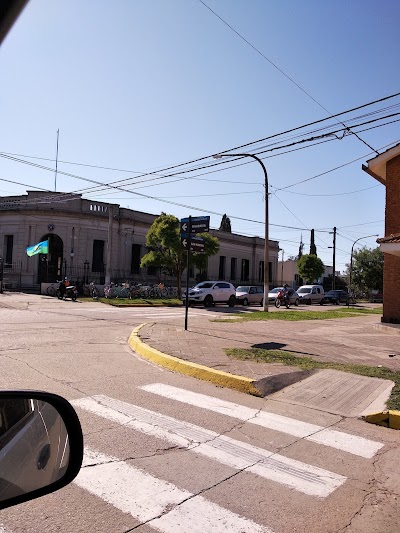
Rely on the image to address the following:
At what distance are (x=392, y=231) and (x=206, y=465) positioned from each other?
1508cm

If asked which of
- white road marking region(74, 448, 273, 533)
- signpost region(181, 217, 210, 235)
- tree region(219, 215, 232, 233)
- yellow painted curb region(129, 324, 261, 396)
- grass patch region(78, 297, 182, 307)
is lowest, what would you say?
Answer: white road marking region(74, 448, 273, 533)

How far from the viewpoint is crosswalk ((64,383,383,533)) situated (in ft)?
10.4

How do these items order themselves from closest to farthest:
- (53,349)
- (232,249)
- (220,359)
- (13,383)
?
(13,383) → (220,359) → (53,349) → (232,249)

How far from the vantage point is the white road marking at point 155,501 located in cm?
305

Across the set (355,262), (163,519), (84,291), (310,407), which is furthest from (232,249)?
(163,519)

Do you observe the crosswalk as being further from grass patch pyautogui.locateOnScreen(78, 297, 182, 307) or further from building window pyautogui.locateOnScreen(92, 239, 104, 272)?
building window pyautogui.locateOnScreen(92, 239, 104, 272)

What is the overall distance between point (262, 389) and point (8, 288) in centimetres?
2991

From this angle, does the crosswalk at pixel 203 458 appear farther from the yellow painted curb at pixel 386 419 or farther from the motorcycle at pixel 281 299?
the motorcycle at pixel 281 299

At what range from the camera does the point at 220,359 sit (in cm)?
861

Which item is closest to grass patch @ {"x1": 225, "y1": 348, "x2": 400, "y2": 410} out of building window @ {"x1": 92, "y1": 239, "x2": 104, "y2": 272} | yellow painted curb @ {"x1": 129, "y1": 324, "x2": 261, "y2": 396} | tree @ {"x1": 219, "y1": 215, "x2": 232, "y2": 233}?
yellow painted curb @ {"x1": 129, "y1": 324, "x2": 261, "y2": 396}

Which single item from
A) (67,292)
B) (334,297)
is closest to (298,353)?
(67,292)

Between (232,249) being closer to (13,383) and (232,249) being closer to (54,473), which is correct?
(13,383)

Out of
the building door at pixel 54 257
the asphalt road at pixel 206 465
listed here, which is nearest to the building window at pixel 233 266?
the building door at pixel 54 257

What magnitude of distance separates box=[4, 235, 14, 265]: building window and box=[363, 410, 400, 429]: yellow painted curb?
33.4 meters
